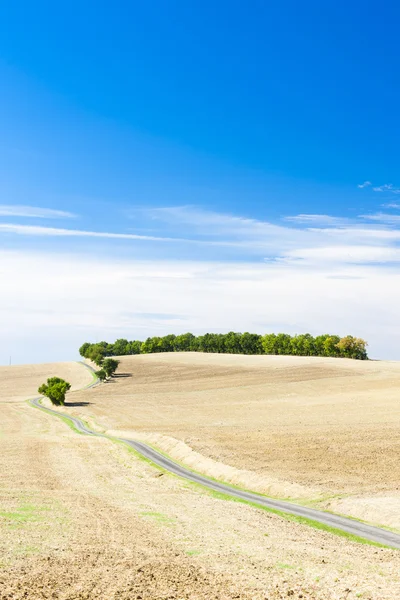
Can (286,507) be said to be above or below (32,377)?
above

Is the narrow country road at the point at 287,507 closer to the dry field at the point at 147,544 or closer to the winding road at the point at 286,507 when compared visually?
the winding road at the point at 286,507

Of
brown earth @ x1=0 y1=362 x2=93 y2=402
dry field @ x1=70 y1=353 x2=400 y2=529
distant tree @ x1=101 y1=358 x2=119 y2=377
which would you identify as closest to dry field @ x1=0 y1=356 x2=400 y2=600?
dry field @ x1=70 y1=353 x2=400 y2=529

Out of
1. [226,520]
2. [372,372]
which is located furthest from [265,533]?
[372,372]

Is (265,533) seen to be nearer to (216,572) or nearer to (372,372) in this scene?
(216,572)

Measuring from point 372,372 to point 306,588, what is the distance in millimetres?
115346

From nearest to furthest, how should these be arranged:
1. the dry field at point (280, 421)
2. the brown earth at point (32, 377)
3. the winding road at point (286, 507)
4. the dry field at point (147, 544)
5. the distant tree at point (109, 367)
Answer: the dry field at point (147, 544) < the winding road at point (286, 507) < the dry field at point (280, 421) < the brown earth at point (32, 377) < the distant tree at point (109, 367)

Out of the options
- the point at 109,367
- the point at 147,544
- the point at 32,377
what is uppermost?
the point at 109,367

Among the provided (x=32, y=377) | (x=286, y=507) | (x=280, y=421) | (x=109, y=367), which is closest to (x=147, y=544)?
(x=286, y=507)

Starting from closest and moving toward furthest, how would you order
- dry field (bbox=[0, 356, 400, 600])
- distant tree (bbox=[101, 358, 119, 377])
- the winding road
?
1. dry field (bbox=[0, 356, 400, 600])
2. the winding road
3. distant tree (bbox=[101, 358, 119, 377])

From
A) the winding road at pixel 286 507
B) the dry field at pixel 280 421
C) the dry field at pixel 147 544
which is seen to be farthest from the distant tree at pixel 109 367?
the dry field at pixel 147 544

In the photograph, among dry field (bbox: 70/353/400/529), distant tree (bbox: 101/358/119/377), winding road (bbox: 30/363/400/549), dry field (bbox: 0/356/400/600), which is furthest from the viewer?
distant tree (bbox: 101/358/119/377)

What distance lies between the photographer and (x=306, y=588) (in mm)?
17953

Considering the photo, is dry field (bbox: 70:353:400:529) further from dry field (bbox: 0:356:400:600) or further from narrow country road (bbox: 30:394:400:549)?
dry field (bbox: 0:356:400:600)

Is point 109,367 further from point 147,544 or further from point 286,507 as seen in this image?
point 147,544
